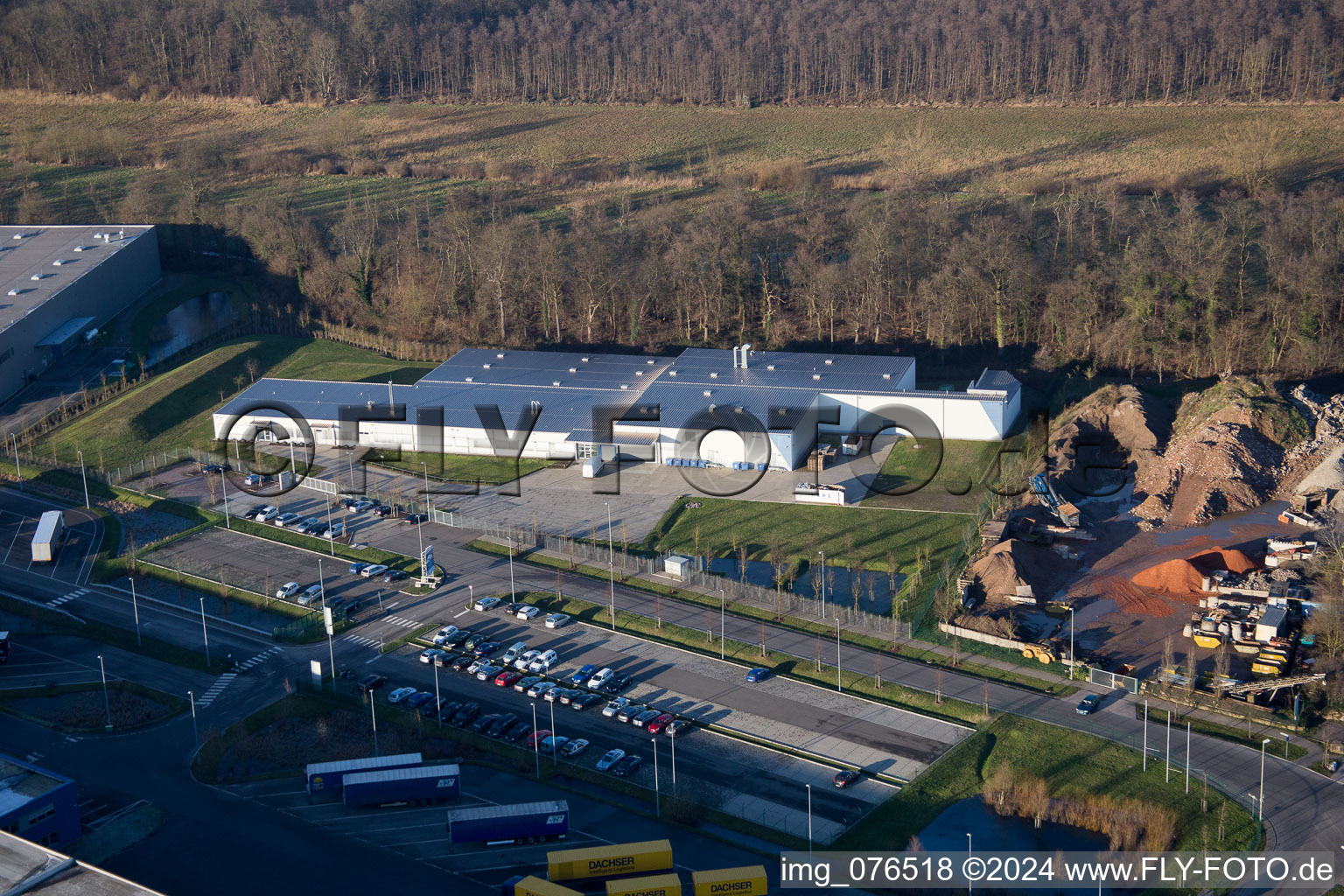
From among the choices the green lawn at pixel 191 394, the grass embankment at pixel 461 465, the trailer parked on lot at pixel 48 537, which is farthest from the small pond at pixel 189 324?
the trailer parked on lot at pixel 48 537

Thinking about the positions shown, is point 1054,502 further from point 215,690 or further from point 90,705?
point 90,705

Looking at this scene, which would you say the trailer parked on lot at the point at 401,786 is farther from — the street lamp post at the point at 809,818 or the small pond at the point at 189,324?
the small pond at the point at 189,324

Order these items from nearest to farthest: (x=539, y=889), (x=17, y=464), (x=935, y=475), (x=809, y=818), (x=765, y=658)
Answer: (x=539, y=889) < (x=809, y=818) < (x=765, y=658) < (x=935, y=475) < (x=17, y=464)

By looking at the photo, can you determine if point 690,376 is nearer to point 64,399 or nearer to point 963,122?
point 64,399

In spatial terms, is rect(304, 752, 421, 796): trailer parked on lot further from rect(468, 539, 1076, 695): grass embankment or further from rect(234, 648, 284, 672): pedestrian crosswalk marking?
rect(468, 539, 1076, 695): grass embankment

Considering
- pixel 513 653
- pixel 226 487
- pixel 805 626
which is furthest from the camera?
pixel 226 487

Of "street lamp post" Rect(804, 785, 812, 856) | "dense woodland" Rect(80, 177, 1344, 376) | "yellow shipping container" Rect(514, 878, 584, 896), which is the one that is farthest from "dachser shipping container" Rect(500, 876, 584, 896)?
"dense woodland" Rect(80, 177, 1344, 376)

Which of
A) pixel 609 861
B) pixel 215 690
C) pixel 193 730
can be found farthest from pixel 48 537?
pixel 609 861
